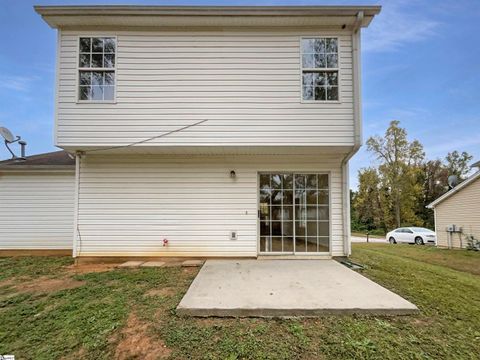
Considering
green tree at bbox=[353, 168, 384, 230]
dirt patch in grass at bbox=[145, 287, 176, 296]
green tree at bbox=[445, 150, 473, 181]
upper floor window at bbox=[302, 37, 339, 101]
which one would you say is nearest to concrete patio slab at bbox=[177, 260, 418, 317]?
dirt patch in grass at bbox=[145, 287, 176, 296]

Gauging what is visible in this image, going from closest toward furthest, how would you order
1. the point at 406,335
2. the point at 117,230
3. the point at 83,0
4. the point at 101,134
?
the point at 406,335 → the point at 101,134 → the point at 117,230 → the point at 83,0

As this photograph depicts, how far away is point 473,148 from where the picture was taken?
3138cm

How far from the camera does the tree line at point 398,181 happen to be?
86.6 ft

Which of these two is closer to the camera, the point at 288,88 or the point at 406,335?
the point at 406,335

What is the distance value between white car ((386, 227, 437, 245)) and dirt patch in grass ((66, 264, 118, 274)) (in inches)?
784

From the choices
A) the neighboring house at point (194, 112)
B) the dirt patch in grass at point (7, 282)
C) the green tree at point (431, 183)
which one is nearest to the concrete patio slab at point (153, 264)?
the neighboring house at point (194, 112)

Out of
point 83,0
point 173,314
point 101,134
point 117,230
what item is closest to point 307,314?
point 173,314

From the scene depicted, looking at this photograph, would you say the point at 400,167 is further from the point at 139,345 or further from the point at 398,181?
the point at 139,345

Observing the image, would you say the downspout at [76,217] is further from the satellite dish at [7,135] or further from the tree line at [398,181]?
the tree line at [398,181]

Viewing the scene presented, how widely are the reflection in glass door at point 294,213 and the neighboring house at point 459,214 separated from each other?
1248 cm

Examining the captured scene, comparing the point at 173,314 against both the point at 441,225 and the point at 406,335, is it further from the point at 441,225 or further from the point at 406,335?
the point at 441,225

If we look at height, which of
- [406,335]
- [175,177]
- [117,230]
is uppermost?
[175,177]

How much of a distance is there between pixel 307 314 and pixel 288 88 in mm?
4815

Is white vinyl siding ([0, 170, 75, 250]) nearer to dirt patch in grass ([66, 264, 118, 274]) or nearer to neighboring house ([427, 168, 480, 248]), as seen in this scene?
dirt patch in grass ([66, 264, 118, 274])
